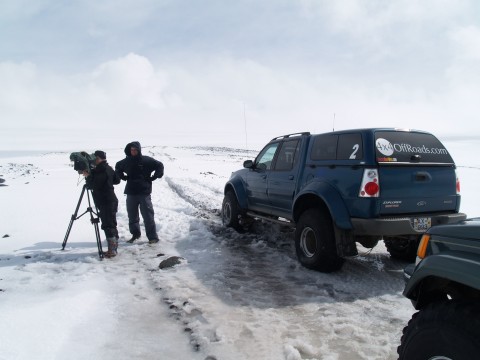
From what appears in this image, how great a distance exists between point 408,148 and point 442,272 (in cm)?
290

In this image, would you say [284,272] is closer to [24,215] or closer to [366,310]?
[366,310]

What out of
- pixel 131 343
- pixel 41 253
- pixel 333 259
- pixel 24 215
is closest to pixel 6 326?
pixel 131 343

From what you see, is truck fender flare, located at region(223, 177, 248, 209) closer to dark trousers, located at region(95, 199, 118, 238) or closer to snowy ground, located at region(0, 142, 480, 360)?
snowy ground, located at region(0, 142, 480, 360)

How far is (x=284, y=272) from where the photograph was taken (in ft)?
17.3

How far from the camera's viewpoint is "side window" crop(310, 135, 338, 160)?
5180mm

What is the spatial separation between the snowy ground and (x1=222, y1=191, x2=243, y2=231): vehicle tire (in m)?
0.48

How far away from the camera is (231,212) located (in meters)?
8.00

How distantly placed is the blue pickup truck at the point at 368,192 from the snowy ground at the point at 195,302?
513mm

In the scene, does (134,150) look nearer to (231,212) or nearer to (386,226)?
(231,212)

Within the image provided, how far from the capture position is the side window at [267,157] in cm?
689

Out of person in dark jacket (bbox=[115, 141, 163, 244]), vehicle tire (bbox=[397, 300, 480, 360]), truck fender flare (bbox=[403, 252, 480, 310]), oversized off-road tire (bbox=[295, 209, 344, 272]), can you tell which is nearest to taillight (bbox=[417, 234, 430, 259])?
truck fender flare (bbox=[403, 252, 480, 310])

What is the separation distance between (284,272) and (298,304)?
111cm

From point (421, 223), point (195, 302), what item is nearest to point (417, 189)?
point (421, 223)

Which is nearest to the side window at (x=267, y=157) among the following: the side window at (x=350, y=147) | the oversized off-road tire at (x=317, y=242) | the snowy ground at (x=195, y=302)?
the snowy ground at (x=195, y=302)
